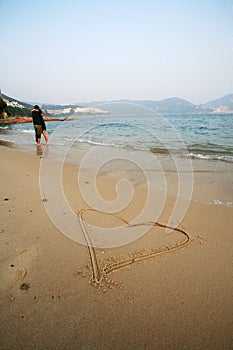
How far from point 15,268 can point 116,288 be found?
3.28ft

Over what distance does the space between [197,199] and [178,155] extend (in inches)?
186

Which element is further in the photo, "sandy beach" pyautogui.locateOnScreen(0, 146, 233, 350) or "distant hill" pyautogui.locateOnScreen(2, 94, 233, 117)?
"distant hill" pyautogui.locateOnScreen(2, 94, 233, 117)

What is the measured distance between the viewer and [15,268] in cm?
192

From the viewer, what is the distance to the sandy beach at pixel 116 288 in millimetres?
1390

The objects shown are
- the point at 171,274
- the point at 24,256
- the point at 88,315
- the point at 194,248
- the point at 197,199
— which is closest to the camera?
the point at 88,315

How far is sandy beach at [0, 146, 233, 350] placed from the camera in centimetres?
139

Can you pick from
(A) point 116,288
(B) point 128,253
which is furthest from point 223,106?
(A) point 116,288

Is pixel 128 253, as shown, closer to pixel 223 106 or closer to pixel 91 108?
pixel 91 108

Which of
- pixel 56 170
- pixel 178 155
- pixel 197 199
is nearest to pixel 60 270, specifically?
pixel 197 199

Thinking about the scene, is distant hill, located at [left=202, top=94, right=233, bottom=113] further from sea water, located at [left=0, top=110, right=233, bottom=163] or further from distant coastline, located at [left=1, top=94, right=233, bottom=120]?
sea water, located at [left=0, top=110, right=233, bottom=163]

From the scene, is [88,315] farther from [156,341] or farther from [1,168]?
[1,168]

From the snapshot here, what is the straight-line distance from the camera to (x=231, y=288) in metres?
1.77

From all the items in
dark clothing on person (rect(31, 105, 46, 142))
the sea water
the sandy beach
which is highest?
dark clothing on person (rect(31, 105, 46, 142))

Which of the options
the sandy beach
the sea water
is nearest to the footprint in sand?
the sandy beach
